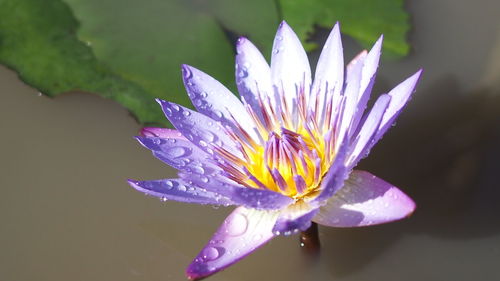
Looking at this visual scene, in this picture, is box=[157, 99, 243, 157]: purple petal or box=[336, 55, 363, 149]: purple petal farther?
box=[157, 99, 243, 157]: purple petal

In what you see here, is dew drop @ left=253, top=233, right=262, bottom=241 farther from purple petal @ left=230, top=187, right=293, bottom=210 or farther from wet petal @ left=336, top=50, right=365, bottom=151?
wet petal @ left=336, top=50, right=365, bottom=151

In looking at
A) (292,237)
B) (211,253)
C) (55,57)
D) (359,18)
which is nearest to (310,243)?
(292,237)

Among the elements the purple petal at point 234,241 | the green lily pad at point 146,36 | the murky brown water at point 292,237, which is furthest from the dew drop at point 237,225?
the green lily pad at point 146,36

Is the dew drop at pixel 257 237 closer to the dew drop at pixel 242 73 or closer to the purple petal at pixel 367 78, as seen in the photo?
the purple petal at pixel 367 78

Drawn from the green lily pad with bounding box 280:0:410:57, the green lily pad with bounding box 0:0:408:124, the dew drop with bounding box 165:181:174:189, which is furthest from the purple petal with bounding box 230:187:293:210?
the green lily pad with bounding box 280:0:410:57

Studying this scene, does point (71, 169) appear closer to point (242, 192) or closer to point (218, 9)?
point (218, 9)

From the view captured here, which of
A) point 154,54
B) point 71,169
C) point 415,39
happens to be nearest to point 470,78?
point 415,39

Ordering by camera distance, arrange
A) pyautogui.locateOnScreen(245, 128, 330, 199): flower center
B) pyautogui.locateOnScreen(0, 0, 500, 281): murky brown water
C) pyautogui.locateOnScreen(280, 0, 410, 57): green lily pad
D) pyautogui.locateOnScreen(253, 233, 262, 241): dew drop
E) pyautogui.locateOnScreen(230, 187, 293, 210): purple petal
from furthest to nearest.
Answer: pyautogui.locateOnScreen(280, 0, 410, 57): green lily pad, pyautogui.locateOnScreen(0, 0, 500, 281): murky brown water, pyautogui.locateOnScreen(245, 128, 330, 199): flower center, pyautogui.locateOnScreen(253, 233, 262, 241): dew drop, pyautogui.locateOnScreen(230, 187, 293, 210): purple petal

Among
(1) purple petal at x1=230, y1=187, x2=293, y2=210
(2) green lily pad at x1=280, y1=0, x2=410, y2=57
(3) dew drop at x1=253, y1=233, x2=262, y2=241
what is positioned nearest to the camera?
(1) purple petal at x1=230, y1=187, x2=293, y2=210
